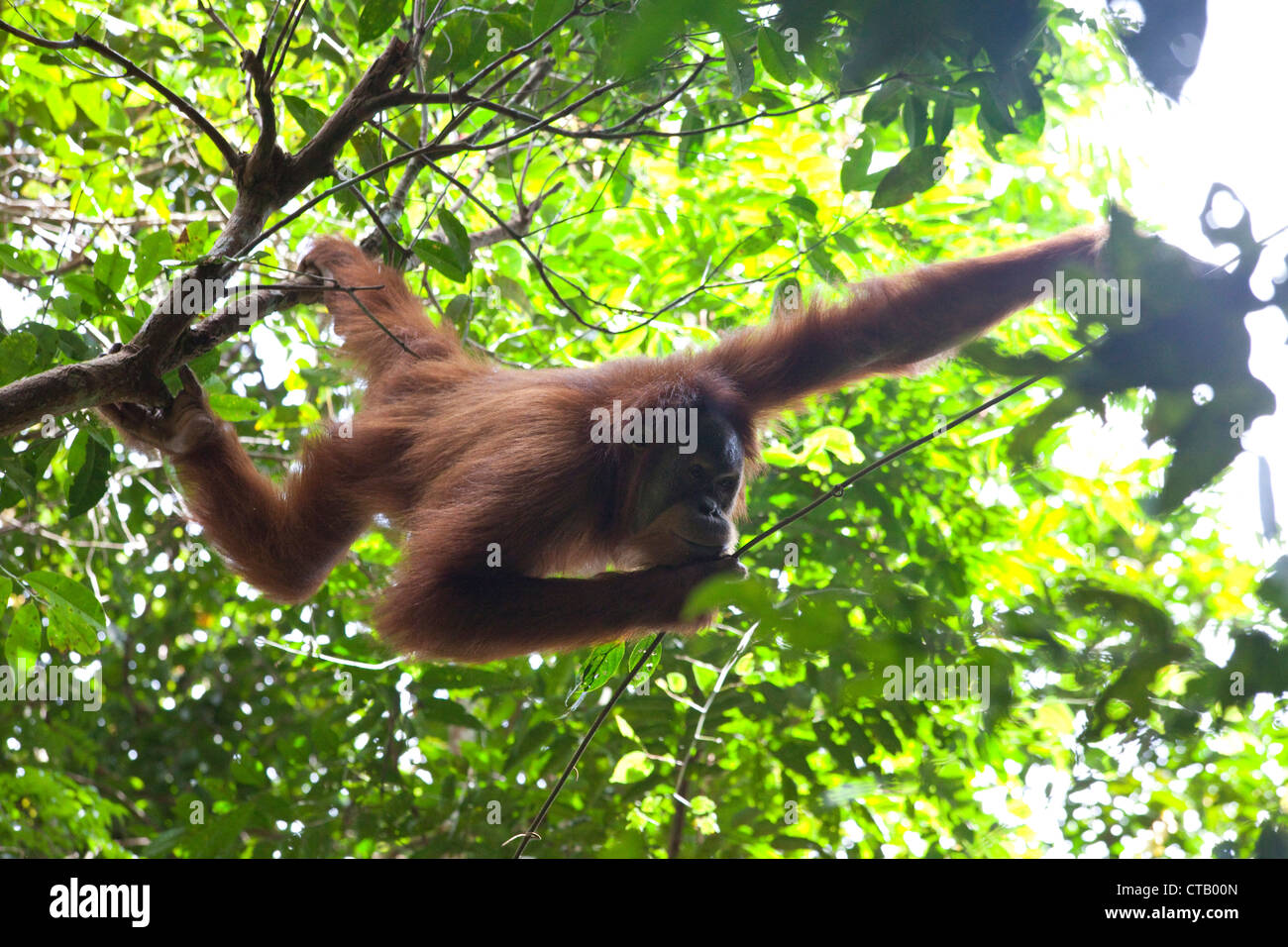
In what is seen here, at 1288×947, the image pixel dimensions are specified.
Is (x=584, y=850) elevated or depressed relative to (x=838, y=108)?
depressed

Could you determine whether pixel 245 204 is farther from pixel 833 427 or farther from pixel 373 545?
pixel 373 545

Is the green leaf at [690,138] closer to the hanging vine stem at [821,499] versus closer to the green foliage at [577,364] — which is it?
the green foliage at [577,364]

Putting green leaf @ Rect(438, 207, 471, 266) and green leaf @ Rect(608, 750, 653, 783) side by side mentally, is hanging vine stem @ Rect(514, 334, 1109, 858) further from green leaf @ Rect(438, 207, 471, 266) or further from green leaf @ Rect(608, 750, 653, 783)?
green leaf @ Rect(608, 750, 653, 783)

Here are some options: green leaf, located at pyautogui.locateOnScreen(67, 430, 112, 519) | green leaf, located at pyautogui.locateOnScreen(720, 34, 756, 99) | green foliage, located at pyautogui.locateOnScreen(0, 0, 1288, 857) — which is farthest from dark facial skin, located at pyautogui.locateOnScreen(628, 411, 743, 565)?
green leaf, located at pyautogui.locateOnScreen(67, 430, 112, 519)

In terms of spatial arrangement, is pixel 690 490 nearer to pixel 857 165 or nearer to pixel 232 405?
pixel 857 165

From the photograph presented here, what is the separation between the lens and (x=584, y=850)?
4.34m

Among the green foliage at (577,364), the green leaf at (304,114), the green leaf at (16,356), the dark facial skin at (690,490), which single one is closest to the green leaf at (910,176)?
the green foliage at (577,364)

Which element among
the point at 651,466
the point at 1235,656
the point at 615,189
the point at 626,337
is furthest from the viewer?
the point at 626,337

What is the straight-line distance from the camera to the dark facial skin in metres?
3.02

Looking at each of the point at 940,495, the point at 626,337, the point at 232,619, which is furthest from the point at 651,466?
the point at 232,619
